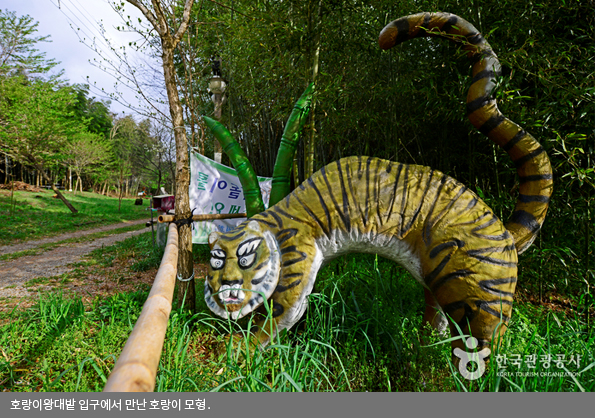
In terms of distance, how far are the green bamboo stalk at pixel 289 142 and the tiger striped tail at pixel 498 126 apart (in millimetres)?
838

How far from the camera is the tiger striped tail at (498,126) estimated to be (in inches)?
65.8

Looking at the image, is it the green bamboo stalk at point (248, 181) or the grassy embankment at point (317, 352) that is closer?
the grassy embankment at point (317, 352)

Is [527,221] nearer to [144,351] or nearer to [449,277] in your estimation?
[449,277]

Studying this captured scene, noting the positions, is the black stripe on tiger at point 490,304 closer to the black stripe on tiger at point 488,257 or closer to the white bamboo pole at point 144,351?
the black stripe on tiger at point 488,257

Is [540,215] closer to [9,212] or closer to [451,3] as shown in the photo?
[451,3]

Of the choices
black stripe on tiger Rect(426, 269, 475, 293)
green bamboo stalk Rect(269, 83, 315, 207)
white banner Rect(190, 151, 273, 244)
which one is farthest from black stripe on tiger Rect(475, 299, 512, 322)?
white banner Rect(190, 151, 273, 244)

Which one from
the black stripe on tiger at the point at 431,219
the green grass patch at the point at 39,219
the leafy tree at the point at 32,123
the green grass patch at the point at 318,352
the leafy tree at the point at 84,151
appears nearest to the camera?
the green grass patch at the point at 318,352

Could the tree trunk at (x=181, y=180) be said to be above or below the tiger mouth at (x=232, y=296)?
above

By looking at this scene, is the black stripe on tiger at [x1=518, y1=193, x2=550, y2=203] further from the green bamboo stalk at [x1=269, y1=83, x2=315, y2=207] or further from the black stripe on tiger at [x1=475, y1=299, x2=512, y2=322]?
the green bamboo stalk at [x1=269, y1=83, x2=315, y2=207]

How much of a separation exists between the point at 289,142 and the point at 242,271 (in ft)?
3.92

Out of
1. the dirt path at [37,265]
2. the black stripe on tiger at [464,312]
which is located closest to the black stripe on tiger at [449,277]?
the black stripe on tiger at [464,312]

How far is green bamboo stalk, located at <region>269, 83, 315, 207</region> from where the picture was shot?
7.93 ft

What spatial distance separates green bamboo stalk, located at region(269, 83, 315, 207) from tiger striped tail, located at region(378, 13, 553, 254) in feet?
2.75

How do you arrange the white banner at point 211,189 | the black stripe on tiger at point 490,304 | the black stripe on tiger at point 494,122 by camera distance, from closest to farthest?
the black stripe on tiger at point 490,304
the black stripe on tiger at point 494,122
the white banner at point 211,189
